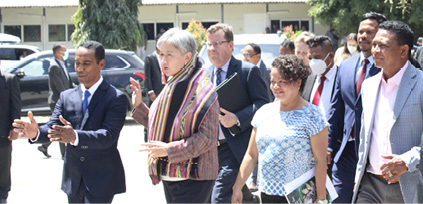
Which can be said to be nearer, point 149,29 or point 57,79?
point 57,79

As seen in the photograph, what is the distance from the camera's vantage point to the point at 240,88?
5.57 m

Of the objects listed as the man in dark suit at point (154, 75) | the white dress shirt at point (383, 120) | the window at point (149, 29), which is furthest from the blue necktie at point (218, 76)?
the window at point (149, 29)

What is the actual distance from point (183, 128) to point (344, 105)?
1.79 meters

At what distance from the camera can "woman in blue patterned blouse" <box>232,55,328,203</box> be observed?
13.5 ft

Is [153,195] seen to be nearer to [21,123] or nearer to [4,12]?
[21,123]

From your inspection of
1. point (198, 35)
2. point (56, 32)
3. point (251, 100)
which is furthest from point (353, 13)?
point (251, 100)

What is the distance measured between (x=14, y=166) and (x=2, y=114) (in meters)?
4.17

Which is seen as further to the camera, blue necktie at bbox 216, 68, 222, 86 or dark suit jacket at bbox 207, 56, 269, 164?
blue necktie at bbox 216, 68, 222, 86

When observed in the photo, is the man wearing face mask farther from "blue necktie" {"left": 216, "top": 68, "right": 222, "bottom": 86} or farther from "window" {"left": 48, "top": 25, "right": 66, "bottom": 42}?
"window" {"left": 48, "top": 25, "right": 66, "bottom": 42}

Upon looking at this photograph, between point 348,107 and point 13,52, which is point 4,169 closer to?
point 348,107

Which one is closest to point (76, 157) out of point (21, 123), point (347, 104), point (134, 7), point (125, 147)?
point (21, 123)

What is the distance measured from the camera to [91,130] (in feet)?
15.2

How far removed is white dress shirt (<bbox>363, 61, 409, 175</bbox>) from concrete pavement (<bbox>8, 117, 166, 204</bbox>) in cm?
366

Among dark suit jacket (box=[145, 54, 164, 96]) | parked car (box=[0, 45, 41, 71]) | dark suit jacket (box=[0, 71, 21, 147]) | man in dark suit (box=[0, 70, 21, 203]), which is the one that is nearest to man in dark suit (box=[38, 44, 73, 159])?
dark suit jacket (box=[145, 54, 164, 96])
